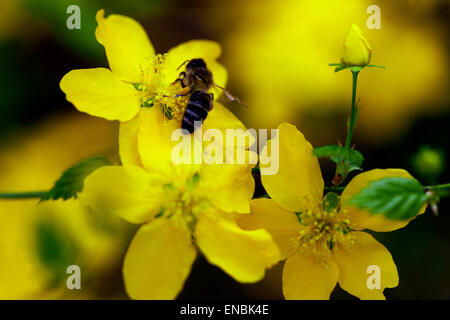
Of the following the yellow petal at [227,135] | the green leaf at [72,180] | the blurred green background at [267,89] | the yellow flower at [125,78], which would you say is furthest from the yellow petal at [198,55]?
the green leaf at [72,180]

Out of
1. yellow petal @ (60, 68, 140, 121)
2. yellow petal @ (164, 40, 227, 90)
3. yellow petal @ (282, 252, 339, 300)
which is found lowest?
yellow petal @ (282, 252, 339, 300)

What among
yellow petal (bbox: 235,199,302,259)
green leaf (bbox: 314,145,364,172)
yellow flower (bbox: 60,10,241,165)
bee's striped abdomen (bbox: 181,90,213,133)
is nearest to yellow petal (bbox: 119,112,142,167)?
yellow flower (bbox: 60,10,241,165)

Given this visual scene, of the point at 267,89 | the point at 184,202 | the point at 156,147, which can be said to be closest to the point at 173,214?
the point at 184,202

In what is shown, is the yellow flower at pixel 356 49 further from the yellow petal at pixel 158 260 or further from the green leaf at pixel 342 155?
the yellow petal at pixel 158 260

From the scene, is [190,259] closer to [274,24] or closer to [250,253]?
[250,253]

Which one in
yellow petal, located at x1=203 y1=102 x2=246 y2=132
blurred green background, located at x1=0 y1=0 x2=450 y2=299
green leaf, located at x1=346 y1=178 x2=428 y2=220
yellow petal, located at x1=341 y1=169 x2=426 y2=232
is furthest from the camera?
blurred green background, located at x1=0 y1=0 x2=450 y2=299

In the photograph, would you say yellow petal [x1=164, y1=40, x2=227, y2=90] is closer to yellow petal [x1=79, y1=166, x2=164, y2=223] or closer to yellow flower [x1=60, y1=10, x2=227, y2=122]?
yellow flower [x1=60, y1=10, x2=227, y2=122]
